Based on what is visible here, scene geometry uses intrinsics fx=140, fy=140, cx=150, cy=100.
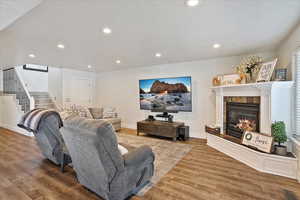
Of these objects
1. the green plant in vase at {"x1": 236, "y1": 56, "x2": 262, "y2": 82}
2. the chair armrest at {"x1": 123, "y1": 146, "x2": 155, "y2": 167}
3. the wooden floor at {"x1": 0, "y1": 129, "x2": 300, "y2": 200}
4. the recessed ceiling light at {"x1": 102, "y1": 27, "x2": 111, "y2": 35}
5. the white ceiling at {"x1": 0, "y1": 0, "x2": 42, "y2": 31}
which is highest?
the recessed ceiling light at {"x1": 102, "y1": 27, "x2": 111, "y2": 35}

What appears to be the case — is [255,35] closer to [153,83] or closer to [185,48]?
[185,48]

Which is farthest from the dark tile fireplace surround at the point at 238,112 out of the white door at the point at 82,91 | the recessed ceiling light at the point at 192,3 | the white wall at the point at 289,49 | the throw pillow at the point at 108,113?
the white door at the point at 82,91

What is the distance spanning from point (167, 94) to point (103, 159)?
376 cm

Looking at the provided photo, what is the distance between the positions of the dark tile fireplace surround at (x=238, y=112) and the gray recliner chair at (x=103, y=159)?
2.66 meters

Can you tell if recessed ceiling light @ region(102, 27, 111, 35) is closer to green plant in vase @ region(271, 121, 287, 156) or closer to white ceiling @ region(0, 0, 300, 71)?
white ceiling @ region(0, 0, 300, 71)

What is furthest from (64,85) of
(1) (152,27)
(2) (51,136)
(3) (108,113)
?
(1) (152,27)

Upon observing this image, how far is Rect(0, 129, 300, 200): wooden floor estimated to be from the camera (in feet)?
6.35

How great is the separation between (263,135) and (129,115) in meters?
4.61

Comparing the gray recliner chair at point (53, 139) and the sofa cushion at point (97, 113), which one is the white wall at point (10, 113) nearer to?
the sofa cushion at point (97, 113)

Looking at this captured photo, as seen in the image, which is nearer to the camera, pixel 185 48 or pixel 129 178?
pixel 129 178

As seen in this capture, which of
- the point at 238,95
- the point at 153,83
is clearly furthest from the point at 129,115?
the point at 238,95

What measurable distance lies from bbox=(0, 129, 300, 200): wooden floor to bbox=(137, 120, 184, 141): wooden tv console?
123cm

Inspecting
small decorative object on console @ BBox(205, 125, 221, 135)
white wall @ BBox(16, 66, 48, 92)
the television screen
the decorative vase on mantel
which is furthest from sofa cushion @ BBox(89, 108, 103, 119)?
the decorative vase on mantel

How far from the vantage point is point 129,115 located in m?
6.13
